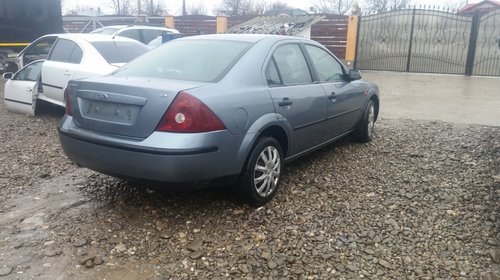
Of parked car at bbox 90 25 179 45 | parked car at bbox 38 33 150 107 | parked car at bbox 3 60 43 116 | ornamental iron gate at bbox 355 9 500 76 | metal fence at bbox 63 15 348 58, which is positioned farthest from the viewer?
metal fence at bbox 63 15 348 58

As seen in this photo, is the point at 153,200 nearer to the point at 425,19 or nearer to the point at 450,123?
the point at 450,123

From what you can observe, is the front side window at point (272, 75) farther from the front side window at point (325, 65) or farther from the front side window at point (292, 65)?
the front side window at point (325, 65)

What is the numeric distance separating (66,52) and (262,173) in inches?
195

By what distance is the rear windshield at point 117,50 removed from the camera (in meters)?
7.03

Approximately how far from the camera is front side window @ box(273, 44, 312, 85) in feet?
14.0

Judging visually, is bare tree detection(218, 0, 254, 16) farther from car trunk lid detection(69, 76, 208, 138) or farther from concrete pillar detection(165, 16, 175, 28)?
car trunk lid detection(69, 76, 208, 138)

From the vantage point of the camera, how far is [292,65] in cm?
446

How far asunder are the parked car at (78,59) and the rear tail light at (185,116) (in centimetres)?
382

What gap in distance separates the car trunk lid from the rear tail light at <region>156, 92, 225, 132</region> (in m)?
0.05

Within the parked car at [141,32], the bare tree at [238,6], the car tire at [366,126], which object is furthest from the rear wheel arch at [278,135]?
the bare tree at [238,6]

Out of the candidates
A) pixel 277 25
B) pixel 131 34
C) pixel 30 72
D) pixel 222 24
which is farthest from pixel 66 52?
pixel 222 24

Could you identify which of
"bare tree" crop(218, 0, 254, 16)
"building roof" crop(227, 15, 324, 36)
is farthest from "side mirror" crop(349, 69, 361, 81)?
"bare tree" crop(218, 0, 254, 16)

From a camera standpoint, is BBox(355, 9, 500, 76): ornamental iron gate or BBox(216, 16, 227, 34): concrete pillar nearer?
BBox(355, 9, 500, 76): ornamental iron gate

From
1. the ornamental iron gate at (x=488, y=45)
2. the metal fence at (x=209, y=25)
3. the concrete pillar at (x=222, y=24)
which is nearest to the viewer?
the ornamental iron gate at (x=488, y=45)
